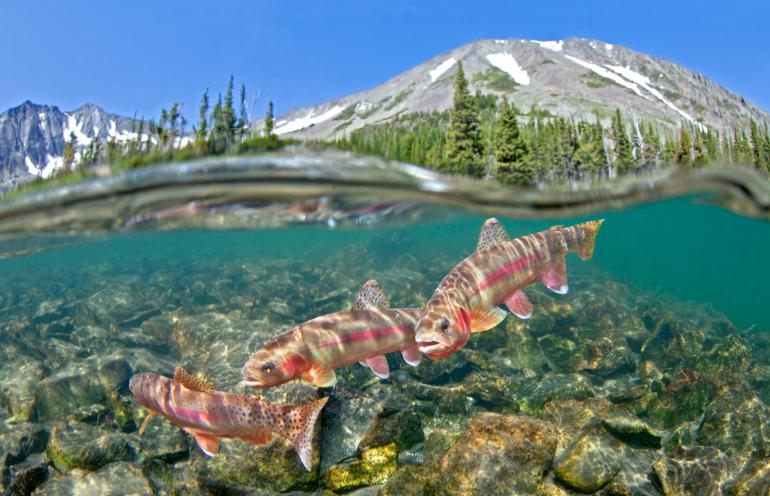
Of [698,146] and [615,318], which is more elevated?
[698,146]

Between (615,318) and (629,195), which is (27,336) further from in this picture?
(615,318)

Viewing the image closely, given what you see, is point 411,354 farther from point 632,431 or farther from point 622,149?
point 622,149

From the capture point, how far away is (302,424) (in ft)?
18.9

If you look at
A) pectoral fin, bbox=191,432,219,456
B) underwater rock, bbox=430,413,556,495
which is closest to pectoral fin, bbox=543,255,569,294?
underwater rock, bbox=430,413,556,495

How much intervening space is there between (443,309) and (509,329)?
10848 millimetres

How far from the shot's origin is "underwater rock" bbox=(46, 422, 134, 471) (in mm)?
7949

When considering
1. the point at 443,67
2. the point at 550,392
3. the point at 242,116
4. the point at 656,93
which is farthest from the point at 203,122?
the point at 443,67

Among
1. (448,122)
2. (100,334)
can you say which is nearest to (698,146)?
(448,122)

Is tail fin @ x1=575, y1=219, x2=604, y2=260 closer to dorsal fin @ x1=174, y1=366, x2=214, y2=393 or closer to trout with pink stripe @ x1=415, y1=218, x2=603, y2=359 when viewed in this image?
trout with pink stripe @ x1=415, y1=218, x2=603, y2=359

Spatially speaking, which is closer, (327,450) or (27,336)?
(327,450)

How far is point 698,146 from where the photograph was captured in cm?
970

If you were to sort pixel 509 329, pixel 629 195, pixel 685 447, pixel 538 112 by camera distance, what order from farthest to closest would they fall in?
pixel 509 329 < pixel 538 112 < pixel 629 195 < pixel 685 447

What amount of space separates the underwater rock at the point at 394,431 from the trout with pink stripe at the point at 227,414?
2.01 metres

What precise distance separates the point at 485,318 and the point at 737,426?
293 inches
